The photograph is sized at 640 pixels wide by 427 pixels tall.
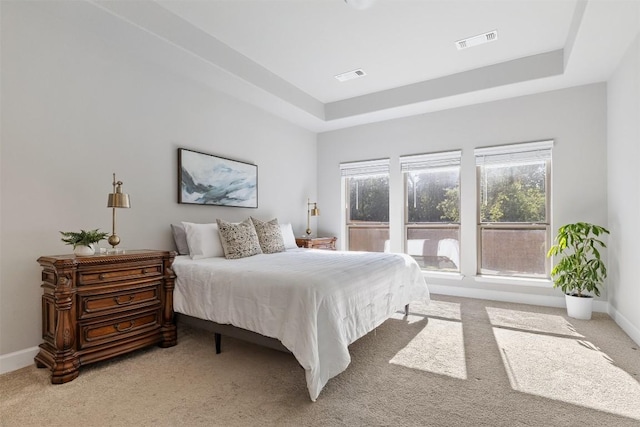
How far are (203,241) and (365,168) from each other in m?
3.13

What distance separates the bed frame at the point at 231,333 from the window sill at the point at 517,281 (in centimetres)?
342

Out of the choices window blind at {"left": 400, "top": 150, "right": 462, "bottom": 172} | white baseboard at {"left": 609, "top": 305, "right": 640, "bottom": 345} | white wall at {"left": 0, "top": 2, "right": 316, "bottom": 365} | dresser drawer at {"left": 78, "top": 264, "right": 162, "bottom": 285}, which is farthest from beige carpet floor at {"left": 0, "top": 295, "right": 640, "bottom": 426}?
window blind at {"left": 400, "top": 150, "right": 462, "bottom": 172}

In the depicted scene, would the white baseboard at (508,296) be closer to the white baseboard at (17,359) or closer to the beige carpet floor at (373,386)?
the beige carpet floor at (373,386)

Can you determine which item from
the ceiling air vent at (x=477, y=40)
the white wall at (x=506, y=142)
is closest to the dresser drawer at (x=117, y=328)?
the white wall at (x=506, y=142)

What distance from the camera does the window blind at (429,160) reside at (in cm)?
475

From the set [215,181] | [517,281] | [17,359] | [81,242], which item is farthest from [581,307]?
[17,359]

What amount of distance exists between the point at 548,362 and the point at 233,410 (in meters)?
2.32

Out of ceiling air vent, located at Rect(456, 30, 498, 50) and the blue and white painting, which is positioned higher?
ceiling air vent, located at Rect(456, 30, 498, 50)

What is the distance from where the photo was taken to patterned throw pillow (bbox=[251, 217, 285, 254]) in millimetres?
3721

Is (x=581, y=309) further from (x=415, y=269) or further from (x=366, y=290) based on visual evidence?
(x=366, y=290)

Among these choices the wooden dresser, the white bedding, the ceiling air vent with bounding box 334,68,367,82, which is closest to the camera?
the white bedding

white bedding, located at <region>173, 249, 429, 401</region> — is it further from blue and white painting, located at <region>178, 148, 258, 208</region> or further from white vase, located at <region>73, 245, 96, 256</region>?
blue and white painting, located at <region>178, 148, 258, 208</region>

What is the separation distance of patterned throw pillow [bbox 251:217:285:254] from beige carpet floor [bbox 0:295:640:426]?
3.61 ft

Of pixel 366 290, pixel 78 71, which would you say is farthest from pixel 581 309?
pixel 78 71
